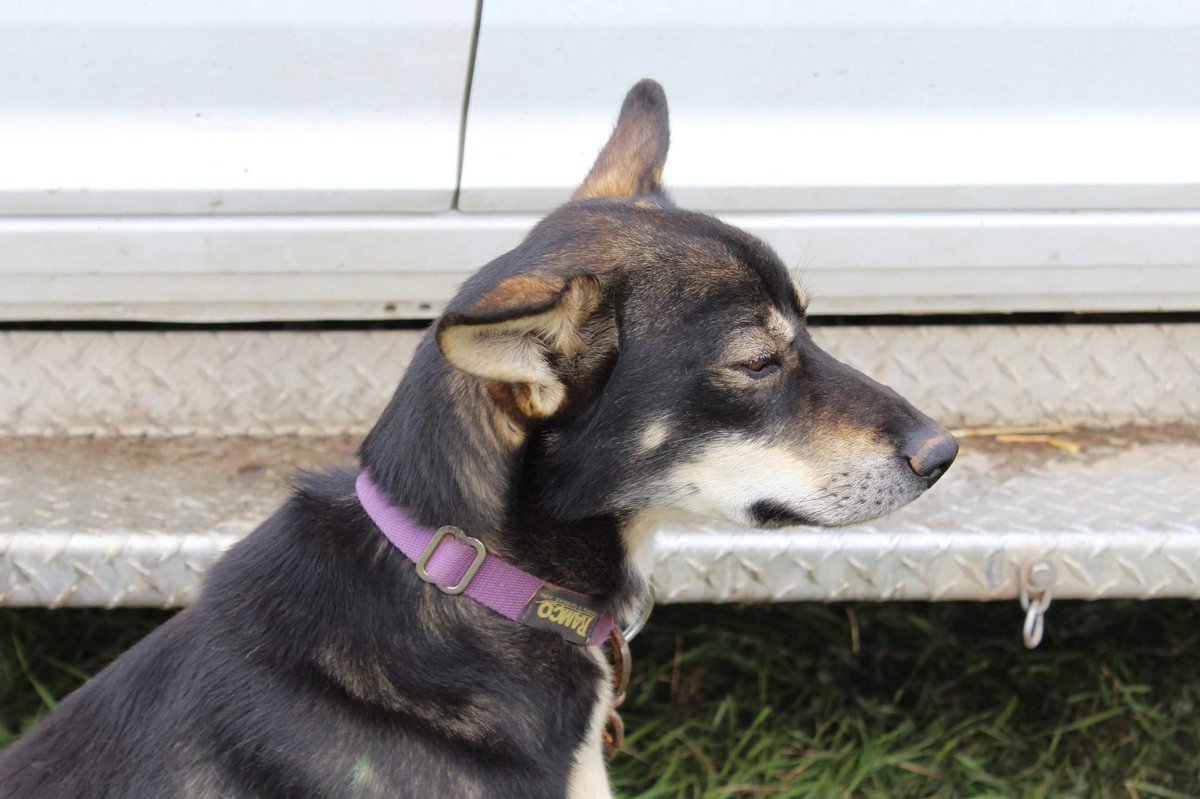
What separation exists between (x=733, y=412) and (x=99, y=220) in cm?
154

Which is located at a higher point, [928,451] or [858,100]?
[858,100]

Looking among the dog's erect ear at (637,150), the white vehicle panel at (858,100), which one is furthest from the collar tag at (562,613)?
the white vehicle panel at (858,100)

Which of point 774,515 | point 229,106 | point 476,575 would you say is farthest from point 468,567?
point 229,106

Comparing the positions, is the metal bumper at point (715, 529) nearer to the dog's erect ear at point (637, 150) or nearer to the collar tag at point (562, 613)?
the collar tag at point (562, 613)

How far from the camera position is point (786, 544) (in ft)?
9.05

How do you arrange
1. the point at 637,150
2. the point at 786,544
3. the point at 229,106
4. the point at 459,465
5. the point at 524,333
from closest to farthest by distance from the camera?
the point at 524,333, the point at 459,465, the point at 637,150, the point at 786,544, the point at 229,106

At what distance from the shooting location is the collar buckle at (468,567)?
2.05 meters

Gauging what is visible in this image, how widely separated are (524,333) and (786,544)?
108 centimetres

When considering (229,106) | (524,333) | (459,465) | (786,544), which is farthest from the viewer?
(229,106)

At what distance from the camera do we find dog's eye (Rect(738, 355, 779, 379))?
2.17 metres

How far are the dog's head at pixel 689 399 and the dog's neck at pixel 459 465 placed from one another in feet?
0.10

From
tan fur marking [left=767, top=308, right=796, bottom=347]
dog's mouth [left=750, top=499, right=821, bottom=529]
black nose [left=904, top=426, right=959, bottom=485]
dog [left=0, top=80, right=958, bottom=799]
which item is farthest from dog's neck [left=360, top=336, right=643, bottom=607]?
black nose [left=904, top=426, right=959, bottom=485]

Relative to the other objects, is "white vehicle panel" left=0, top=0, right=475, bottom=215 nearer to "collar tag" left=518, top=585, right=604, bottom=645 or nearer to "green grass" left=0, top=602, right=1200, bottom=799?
"collar tag" left=518, top=585, right=604, bottom=645

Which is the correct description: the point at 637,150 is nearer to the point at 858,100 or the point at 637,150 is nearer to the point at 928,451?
the point at 858,100
